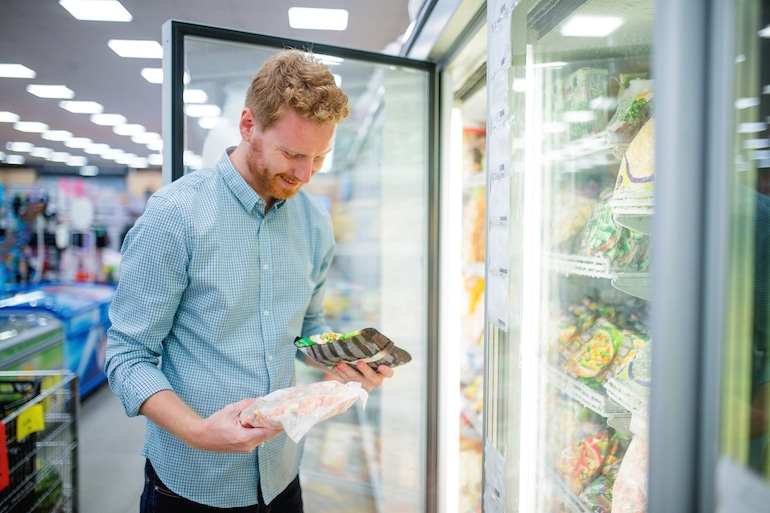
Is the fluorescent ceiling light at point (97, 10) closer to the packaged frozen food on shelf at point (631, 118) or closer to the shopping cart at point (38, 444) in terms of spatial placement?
the shopping cart at point (38, 444)

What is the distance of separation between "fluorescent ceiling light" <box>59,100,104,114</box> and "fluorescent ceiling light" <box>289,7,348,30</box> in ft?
17.8

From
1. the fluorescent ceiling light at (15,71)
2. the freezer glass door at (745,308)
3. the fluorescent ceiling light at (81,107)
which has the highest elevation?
the fluorescent ceiling light at (81,107)

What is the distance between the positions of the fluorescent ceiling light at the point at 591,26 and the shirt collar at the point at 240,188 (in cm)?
100

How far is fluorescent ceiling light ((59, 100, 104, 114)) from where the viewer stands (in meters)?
7.41

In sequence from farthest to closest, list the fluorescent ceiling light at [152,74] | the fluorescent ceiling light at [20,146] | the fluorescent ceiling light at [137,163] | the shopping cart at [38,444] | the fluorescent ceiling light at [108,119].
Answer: the fluorescent ceiling light at [137,163]
the fluorescent ceiling light at [20,146]
the fluorescent ceiling light at [108,119]
the fluorescent ceiling light at [152,74]
the shopping cart at [38,444]

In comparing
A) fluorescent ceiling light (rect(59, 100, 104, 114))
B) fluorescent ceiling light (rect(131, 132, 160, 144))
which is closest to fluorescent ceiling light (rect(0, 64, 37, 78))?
fluorescent ceiling light (rect(59, 100, 104, 114))

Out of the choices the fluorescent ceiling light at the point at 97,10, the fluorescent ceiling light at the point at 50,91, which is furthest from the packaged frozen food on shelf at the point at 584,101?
the fluorescent ceiling light at the point at 50,91

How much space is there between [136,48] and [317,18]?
82.8 inches

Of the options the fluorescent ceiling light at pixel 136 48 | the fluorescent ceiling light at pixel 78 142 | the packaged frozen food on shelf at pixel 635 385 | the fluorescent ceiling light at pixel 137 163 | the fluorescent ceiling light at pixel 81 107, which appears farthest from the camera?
the fluorescent ceiling light at pixel 137 163

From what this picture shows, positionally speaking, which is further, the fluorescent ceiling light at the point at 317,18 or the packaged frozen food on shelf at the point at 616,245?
the fluorescent ceiling light at the point at 317,18

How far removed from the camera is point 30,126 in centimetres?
912

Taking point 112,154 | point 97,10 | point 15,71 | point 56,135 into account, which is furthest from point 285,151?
point 112,154

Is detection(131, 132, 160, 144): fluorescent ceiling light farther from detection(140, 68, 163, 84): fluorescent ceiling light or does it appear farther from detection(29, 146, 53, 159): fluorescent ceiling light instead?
detection(140, 68, 163, 84): fluorescent ceiling light

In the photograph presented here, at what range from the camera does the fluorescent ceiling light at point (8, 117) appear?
8253 millimetres
